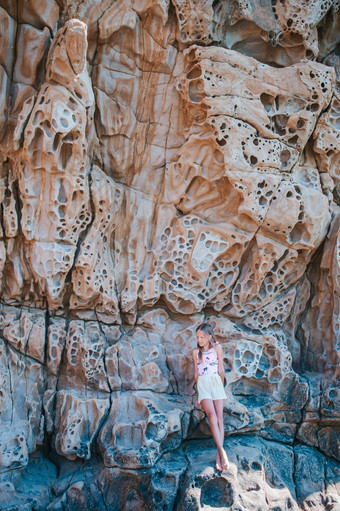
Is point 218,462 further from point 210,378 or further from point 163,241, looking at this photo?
point 163,241

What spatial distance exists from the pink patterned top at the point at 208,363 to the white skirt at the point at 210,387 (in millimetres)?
38

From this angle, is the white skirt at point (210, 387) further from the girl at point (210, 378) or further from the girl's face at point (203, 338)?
the girl's face at point (203, 338)

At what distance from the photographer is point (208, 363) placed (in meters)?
5.32

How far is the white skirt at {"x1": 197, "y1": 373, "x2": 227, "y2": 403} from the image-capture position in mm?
5234

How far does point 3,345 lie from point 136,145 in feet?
8.19

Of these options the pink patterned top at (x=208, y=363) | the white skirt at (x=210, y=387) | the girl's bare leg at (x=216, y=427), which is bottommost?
the girl's bare leg at (x=216, y=427)

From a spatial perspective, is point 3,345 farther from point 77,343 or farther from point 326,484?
point 326,484

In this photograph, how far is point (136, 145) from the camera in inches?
244

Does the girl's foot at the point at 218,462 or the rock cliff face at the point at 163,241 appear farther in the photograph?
the rock cliff face at the point at 163,241

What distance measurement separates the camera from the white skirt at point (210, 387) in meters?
5.23

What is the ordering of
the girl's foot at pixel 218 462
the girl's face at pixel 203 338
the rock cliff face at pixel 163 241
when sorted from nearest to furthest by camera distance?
the girl's foot at pixel 218 462, the girl's face at pixel 203 338, the rock cliff face at pixel 163 241

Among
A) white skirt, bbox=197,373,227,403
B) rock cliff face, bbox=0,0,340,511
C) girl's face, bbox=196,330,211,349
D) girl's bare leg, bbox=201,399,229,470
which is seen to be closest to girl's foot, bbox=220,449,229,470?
girl's bare leg, bbox=201,399,229,470

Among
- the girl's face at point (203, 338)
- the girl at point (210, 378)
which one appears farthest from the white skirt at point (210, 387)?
the girl's face at point (203, 338)

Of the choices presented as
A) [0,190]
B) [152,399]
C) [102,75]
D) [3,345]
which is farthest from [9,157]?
[152,399]
